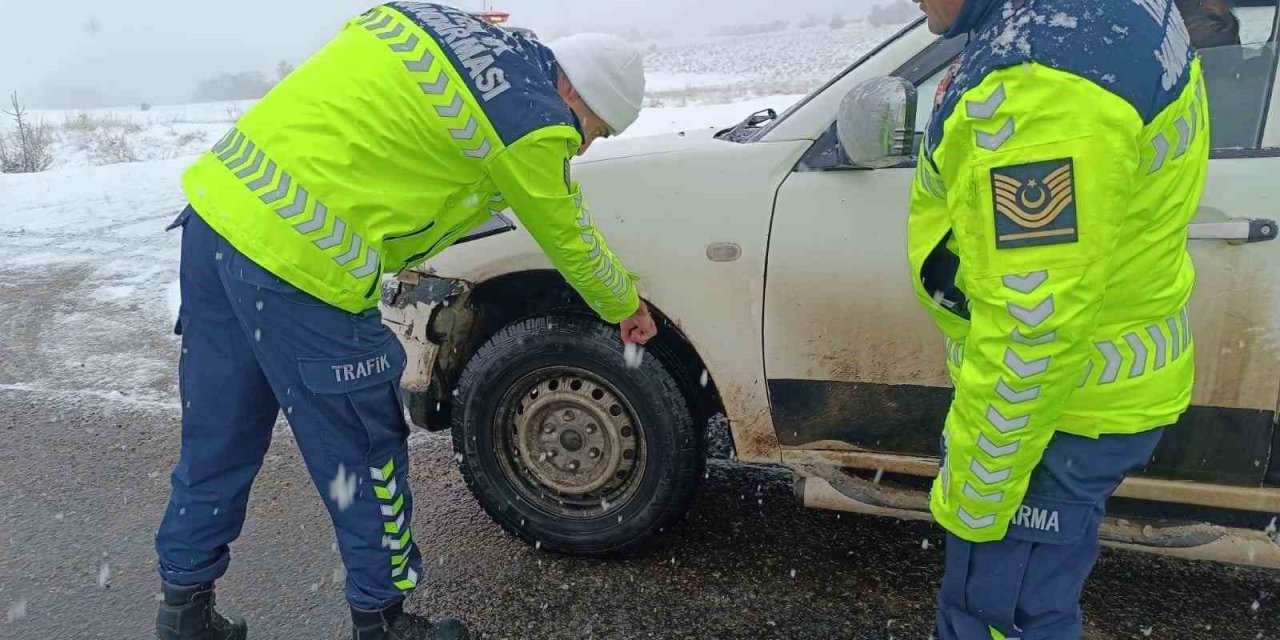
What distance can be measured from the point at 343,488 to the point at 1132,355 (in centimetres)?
175

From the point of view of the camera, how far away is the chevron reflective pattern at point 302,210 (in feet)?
6.19

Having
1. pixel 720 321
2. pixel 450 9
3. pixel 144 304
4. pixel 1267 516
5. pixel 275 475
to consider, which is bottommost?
pixel 144 304

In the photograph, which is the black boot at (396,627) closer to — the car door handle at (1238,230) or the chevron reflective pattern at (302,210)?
the chevron reflective pattern at (302,210)

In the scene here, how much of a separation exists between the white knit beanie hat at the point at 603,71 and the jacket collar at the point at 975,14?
2.92 ft

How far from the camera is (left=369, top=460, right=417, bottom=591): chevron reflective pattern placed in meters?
2.19

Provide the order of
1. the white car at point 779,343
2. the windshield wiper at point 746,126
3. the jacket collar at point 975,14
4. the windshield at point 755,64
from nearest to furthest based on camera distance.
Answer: the jacket collar at point 975,14, the white car at point 779,343, the windshield wiper at point 746,126, the windshield at point 755,64

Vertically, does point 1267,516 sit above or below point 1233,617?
above

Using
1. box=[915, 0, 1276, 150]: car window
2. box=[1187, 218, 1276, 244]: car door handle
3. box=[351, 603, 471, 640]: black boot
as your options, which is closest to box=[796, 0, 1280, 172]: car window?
box=[915, 0, 1276, 150]: car window

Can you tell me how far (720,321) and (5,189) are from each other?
11239 millimetres

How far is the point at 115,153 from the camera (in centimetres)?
1697

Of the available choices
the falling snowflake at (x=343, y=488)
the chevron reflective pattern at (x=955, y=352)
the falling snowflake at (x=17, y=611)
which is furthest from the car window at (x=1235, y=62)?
the falling snowflake at (x=17, y=611)

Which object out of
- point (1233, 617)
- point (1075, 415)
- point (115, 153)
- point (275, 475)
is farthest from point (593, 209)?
point (115, 153)

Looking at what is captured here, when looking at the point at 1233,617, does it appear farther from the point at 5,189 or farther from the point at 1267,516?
the point at 5,189

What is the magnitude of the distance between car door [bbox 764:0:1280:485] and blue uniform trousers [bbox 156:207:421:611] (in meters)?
1.13
